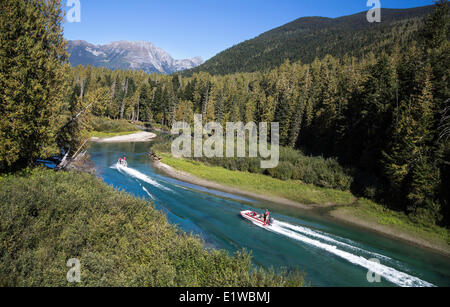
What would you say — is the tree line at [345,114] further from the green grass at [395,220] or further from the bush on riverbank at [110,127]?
the bush on riverbank at [110,127]

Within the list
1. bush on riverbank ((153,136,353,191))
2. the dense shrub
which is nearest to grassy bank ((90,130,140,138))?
the dense shrub

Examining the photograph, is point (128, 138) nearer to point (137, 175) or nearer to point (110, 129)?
point (110, 129)

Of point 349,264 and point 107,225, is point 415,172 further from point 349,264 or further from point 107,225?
point 107,225

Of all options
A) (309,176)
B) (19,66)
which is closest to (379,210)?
(309,176)

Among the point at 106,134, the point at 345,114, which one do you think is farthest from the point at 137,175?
the point at 106,134

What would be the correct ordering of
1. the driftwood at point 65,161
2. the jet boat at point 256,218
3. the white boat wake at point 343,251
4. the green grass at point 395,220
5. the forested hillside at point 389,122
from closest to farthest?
the white boat wake at point 343,251 < the driftwood at point 65,161 < the green grass at point 395,220 < the jet boat at point 256,218 < the forested hillside at point 389,122

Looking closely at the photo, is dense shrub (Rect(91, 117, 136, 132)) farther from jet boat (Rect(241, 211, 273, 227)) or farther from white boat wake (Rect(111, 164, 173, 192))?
jet boat (Rect(241, 211, 273, 227))

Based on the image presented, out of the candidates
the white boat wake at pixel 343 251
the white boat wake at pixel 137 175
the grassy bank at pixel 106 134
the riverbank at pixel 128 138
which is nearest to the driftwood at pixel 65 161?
the white boat wake at pixel 137 175
